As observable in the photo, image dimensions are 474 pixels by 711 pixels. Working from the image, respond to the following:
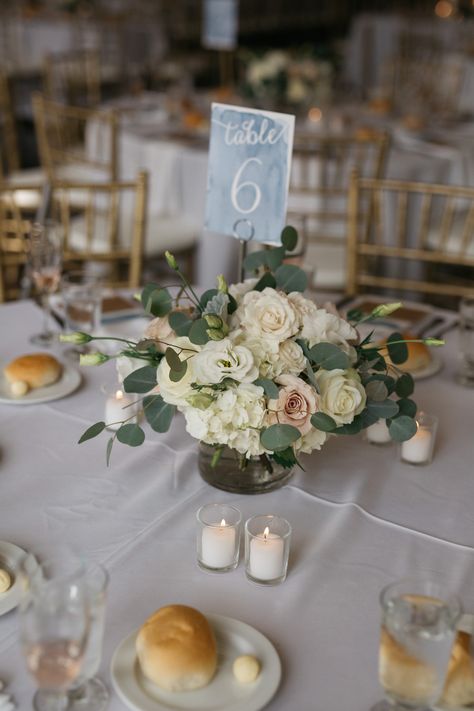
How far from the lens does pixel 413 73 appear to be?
5586 mm

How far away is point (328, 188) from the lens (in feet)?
11.4

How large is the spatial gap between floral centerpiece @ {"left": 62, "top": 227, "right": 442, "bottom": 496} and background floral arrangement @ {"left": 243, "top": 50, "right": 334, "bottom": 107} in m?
3.15

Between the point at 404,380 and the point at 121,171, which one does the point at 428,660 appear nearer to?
the point at 404,380

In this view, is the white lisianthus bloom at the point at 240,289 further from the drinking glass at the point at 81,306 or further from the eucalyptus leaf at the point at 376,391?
the drinking glass at the point at 81,306

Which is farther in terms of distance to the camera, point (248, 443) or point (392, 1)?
point (392, 1)

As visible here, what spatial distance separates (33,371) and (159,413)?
1.62 feet

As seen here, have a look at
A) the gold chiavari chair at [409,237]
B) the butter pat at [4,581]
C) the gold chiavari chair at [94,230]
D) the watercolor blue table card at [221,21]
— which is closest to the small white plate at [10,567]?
the butter pat at [4,581]

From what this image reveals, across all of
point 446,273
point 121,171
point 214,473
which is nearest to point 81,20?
point 121,171

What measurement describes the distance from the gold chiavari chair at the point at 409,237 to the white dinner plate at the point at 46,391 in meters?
1.05

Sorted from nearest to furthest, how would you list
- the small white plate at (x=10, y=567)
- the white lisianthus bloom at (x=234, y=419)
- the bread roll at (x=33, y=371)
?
the small white plate at (x=10, y=567) → the white lisianthus bloom at (x=234, y=419) → the bread roll at (x=33, y=371)

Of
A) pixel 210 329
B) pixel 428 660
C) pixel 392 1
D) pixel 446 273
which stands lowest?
pixel 446 273

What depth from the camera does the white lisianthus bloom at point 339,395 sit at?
117cm

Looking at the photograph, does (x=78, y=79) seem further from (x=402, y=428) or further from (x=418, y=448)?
(x=402, y=428)

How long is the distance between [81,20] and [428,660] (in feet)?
24.4
